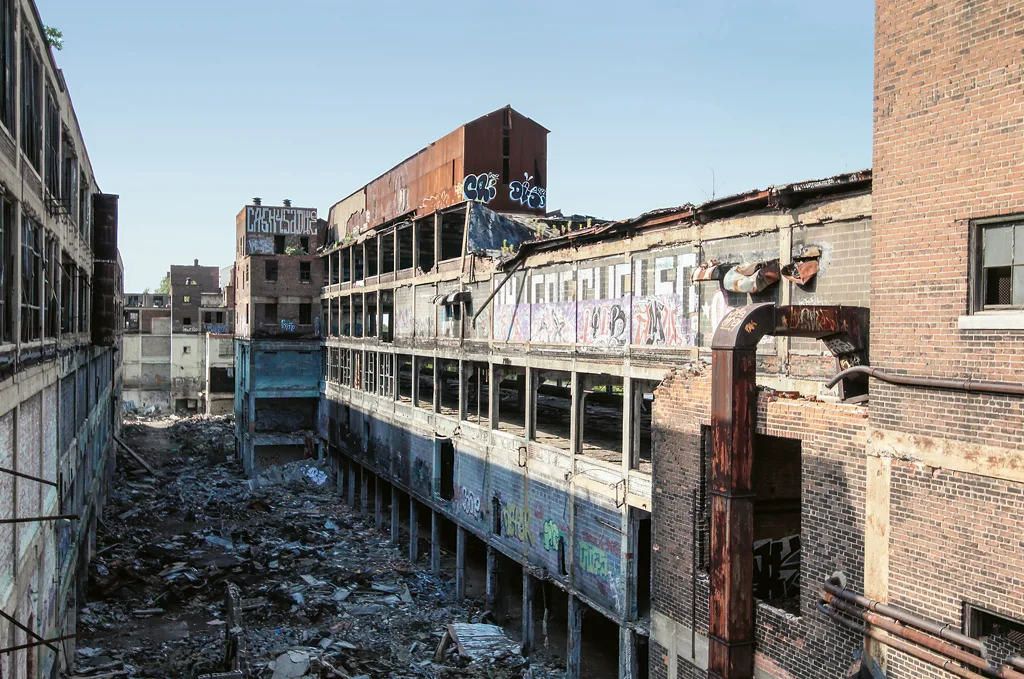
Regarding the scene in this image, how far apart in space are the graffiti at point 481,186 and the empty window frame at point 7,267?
644 inches

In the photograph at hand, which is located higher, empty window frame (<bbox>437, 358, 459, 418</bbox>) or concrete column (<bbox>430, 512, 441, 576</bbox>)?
empty window frame (<bbox>437, 358, 459, 418</bbox>)

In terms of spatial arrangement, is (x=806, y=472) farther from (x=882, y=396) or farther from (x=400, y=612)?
(x=400, y=612)

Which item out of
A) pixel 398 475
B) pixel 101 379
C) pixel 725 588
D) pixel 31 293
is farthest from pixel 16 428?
pixel 101 379

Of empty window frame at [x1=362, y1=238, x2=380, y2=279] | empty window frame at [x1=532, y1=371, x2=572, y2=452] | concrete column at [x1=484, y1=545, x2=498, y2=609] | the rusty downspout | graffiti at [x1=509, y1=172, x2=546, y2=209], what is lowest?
concrete column at [x1=484, y1=545, x2=498, y2=609]

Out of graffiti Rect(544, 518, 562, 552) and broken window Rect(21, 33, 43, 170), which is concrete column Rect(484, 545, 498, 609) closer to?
graffiti Rect(544, 518, 562, 552)

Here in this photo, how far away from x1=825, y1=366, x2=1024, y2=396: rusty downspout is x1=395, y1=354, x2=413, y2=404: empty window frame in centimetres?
1975

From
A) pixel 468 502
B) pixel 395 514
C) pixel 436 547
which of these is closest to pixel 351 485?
pixel 395 514

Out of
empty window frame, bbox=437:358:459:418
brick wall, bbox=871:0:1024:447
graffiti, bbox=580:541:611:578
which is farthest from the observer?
empty window frame, bbox=437:358:459:418

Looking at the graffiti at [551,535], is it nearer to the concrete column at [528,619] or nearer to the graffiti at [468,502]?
the concrete column at [528,619]

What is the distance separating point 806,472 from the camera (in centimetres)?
947

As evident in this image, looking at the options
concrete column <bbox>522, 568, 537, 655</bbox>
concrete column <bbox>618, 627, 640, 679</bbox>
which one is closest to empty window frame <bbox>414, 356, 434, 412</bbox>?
concrete column <bbox>522, 568, 537, 655</bbox>

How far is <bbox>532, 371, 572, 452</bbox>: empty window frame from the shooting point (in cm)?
1828

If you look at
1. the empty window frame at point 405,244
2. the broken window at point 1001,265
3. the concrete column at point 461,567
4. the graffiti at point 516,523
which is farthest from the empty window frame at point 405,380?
the broken window at point 1001,265

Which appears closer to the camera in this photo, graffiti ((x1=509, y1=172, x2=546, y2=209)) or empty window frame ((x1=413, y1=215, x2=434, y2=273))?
empty window frame ((x1=413, y1=215, x2=434, y2=273))
